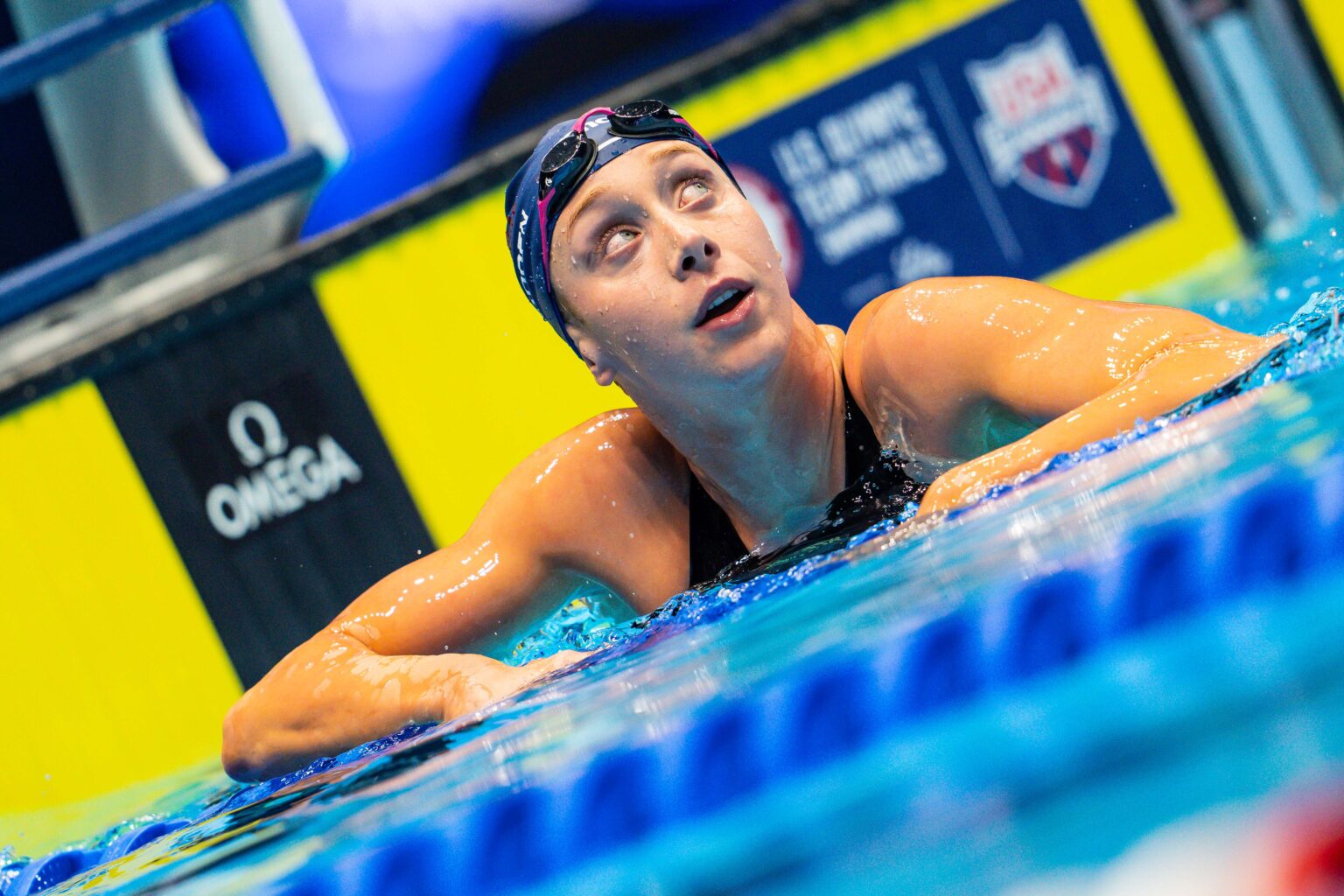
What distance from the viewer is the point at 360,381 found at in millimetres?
4773

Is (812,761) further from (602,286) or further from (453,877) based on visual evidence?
(602,286)

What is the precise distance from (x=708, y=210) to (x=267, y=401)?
290 centimetres

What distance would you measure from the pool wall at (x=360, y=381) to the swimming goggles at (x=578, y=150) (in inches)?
91.6

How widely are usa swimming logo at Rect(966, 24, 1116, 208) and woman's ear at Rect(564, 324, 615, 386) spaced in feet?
9.52

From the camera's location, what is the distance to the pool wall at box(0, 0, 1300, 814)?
15.5 ft

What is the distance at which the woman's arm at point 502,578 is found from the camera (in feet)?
7.89

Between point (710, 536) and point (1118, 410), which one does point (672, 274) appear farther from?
point (1118, 410)

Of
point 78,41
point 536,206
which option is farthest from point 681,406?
point 78,41

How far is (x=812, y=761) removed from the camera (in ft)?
5.07

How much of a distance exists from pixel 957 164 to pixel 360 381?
→ 2.23m

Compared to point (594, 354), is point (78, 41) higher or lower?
higher

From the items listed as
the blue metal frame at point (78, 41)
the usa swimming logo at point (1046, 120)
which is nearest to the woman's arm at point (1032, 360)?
the usa swimming logo at point (1046, 120)

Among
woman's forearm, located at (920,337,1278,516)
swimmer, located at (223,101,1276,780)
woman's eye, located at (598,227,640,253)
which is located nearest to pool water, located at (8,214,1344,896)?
woman's forearm, located at (920,337,1278,516)

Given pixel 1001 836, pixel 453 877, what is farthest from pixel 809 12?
pixel 1001 836
